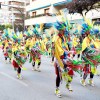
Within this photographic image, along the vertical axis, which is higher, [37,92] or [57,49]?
[57,49]

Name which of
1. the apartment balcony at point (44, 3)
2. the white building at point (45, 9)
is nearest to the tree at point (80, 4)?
the apartment balcony at point (44, 3)

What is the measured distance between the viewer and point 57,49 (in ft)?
26.4

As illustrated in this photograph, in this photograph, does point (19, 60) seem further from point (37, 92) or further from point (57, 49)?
point (57, 49)

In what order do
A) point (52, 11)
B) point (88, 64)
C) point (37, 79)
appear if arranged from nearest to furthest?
point (88, 64) < point (37, 79) < point (52, 11)

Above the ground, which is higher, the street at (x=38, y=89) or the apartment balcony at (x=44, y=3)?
the apartment balcony at (x=44, y=3)

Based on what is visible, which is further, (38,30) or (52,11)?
(52,11)

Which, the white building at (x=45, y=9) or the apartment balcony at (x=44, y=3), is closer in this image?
the apartment balcony at (x=44, y=3)

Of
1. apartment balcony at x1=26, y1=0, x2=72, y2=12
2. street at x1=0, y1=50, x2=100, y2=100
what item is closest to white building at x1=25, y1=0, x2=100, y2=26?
apartment balcony at x1=26, y1=0, x2=72, y2=12

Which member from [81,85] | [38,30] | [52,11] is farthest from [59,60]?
[52,11]

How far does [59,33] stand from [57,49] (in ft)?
1.47

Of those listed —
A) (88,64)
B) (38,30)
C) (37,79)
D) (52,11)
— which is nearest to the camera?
(88,64)

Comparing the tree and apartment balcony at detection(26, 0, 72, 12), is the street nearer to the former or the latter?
the tree

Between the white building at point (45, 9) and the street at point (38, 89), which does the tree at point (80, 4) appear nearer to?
the street at point (38, 89)

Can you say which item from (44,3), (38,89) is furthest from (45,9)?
(38,89)
